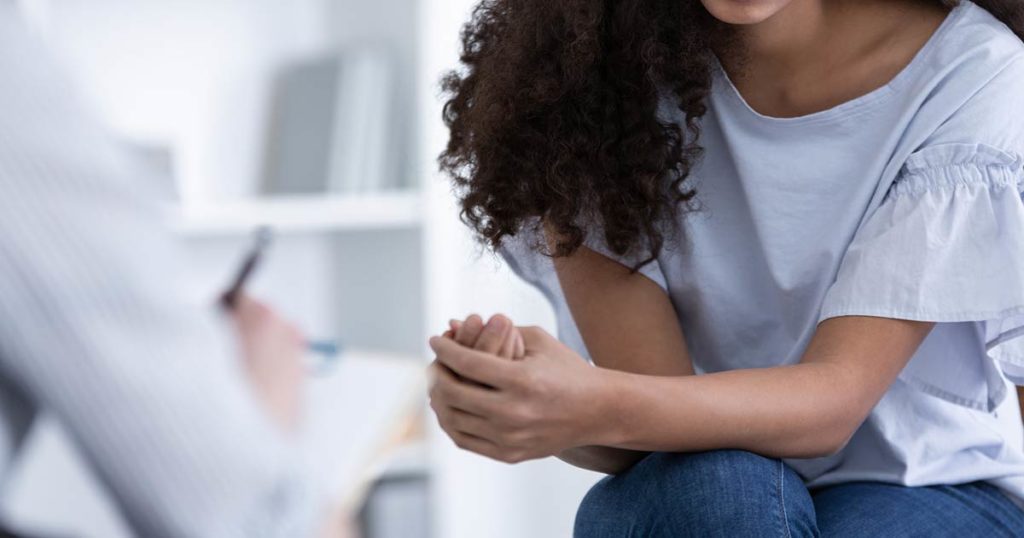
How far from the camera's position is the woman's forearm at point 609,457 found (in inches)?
38.9

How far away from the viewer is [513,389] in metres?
0.83

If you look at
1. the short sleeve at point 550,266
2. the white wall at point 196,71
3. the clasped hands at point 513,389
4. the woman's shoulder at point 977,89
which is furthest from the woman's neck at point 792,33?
the white wall at point 196,71

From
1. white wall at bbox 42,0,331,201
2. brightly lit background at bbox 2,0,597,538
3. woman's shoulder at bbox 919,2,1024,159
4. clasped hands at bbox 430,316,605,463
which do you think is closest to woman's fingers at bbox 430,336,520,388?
clasped hands at bbox 430,316,605,463

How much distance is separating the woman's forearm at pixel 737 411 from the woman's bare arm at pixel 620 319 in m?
0.13

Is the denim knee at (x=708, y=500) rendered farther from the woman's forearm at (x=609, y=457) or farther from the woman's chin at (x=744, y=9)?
the woman's chin at (x=744, y=9)

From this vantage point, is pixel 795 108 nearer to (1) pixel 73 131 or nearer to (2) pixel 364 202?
(1) pixel 73 131

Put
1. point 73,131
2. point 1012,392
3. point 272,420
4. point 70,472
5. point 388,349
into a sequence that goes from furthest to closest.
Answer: point 388,349 → point 1012,392 → point 70,472 → point 272,420 → point 73,131

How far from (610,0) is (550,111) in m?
0.11

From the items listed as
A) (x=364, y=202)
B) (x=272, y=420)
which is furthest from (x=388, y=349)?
(x=272, y=420)

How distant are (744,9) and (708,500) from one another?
39 cm

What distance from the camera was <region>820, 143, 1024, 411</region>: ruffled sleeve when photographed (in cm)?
91

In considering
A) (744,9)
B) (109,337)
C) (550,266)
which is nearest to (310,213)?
(550,266)

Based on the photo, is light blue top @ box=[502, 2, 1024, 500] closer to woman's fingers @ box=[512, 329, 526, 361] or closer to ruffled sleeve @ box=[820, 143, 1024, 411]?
ruffled sleeve @ box=[820, 143, 1024, 411]

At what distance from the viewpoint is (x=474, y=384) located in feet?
2.78
